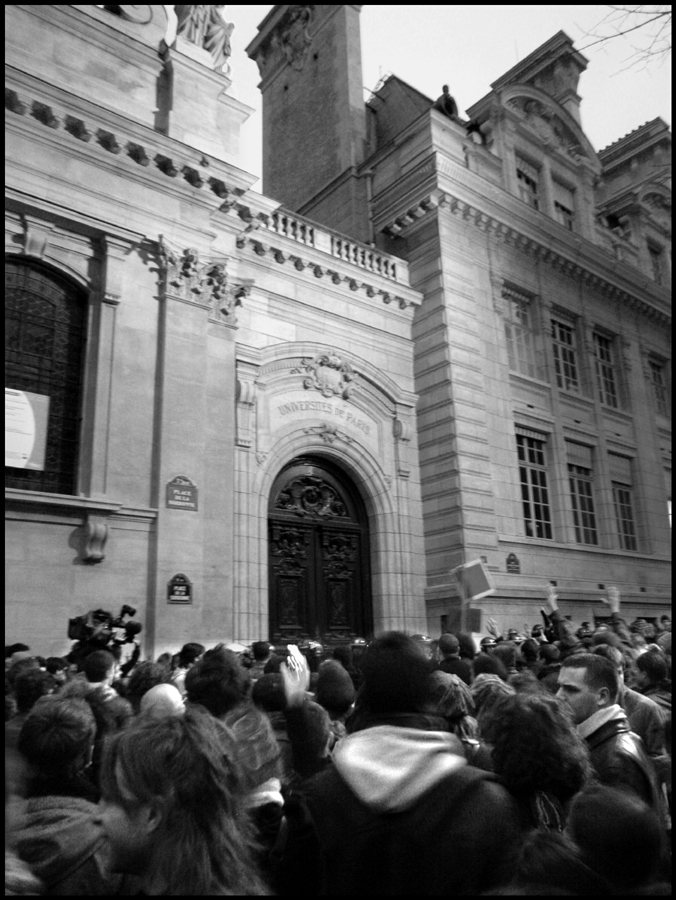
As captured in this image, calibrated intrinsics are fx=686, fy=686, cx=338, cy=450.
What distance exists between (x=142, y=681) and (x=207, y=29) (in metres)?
14.0

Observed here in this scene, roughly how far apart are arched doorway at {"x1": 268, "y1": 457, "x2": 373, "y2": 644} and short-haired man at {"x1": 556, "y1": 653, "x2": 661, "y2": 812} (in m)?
10.9

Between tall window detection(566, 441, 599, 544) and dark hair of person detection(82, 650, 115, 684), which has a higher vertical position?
Answer: tall window detection(566, 441, 599, 544)

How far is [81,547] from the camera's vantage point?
35.1 ft

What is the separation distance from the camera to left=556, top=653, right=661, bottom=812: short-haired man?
320cm

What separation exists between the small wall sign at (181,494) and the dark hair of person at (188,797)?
9.51m

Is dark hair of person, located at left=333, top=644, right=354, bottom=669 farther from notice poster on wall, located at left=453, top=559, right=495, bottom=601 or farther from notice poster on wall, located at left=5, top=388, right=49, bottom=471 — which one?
notice poster on wall, located at left=5, top=388, right=49, bottom=471

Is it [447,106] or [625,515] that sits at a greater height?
[447,106]


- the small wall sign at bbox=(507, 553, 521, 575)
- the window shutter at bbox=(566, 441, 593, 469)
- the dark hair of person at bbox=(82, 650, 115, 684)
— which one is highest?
the window shutter at bbox=(566, 441, 593, 469)

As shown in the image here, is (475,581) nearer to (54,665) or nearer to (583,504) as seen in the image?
(54,665)

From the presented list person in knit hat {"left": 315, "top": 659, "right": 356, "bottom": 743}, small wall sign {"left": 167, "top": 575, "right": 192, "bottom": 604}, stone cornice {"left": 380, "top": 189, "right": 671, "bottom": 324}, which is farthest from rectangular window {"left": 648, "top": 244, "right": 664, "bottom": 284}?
person in knit hat {"left": 315, "top": 659, "right": 356, "bottom": 743}

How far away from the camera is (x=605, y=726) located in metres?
3.42

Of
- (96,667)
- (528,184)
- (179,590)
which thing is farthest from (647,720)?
(528,184)

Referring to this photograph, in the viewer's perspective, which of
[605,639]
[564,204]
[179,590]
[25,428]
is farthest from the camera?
[564,204]

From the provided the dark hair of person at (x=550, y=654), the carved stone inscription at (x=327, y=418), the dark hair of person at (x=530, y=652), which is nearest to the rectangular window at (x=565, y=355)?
the carved stone inscription at (x=327, y=418)
